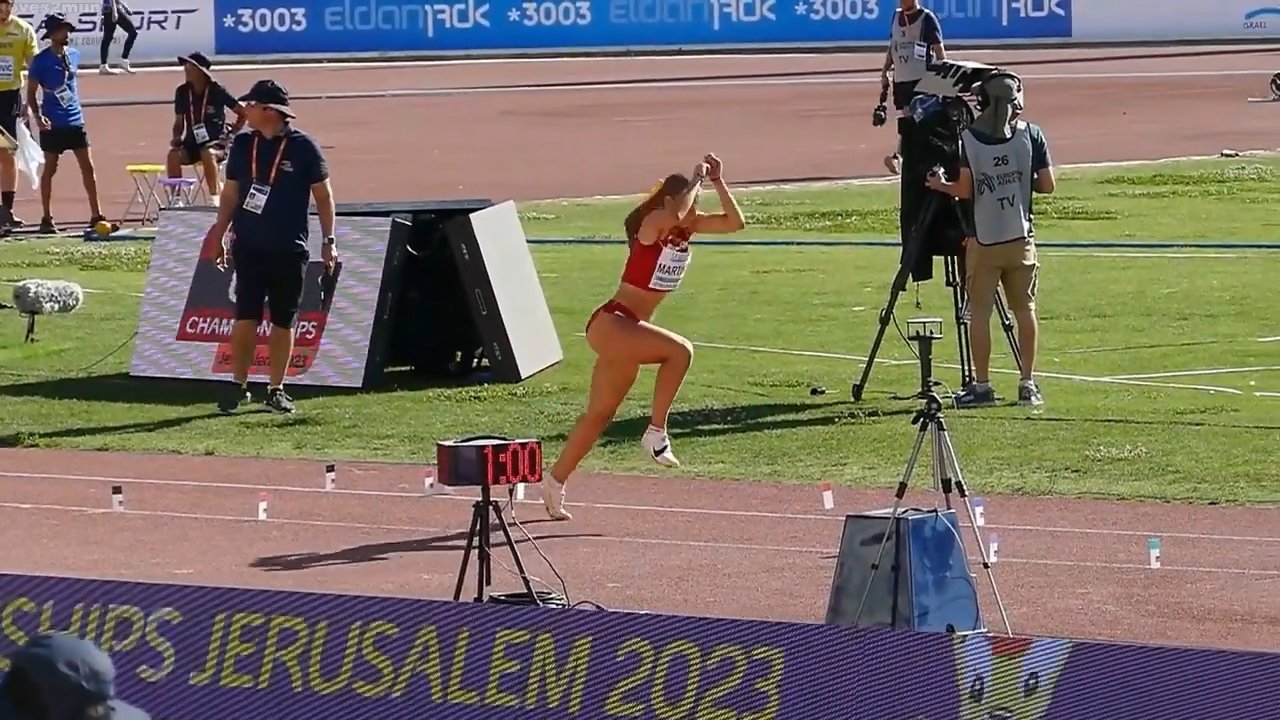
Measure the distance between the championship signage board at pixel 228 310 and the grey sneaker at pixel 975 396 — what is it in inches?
149

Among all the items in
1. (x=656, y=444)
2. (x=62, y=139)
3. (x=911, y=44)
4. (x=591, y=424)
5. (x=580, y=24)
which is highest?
(x=580, y=24)

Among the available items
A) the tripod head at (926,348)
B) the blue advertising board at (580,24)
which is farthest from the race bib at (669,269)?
the blue advertising board at (580,24)

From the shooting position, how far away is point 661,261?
11.3 metres

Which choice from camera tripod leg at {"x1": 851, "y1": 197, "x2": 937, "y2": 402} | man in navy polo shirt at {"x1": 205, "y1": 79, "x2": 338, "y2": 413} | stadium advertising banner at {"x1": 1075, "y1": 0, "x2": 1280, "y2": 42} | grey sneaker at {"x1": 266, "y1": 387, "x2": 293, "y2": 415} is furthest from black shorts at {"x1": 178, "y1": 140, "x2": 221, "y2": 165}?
stadium advertising banner at {"x1": 1075, "y1": 0, "x2": 1280, "y2": 42}

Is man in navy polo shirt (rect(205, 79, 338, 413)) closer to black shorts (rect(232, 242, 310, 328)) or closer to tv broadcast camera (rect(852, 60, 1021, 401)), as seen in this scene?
black shorts (rect(232, 242, 310, 328))

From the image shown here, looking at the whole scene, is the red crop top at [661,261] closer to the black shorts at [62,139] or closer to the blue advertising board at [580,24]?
the black shorts at [62,139]

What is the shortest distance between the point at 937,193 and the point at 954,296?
78cm

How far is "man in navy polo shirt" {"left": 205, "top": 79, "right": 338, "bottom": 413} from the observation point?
14016 millimetres

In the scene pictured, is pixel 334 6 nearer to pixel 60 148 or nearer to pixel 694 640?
pixel 60 148

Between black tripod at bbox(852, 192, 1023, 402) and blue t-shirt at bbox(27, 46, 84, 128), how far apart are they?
36.4 feet

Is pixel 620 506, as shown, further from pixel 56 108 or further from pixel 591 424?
pixel 56 108

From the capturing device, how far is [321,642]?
746cm

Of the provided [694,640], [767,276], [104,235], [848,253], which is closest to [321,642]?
[694,640]

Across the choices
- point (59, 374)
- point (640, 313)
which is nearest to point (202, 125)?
point (59, 374)
